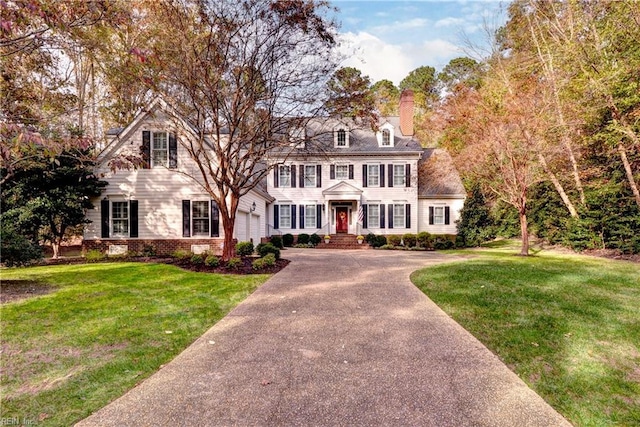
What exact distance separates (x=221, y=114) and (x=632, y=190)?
16.9m

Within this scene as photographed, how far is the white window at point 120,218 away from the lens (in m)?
14.4

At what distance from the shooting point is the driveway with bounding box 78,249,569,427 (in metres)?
2.91

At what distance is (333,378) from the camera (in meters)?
3.59

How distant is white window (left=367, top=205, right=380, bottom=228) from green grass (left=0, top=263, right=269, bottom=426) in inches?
631

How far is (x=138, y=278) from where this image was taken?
8422 millimetres

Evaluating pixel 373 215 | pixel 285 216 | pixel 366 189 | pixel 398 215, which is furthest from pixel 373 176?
pixel 285 216

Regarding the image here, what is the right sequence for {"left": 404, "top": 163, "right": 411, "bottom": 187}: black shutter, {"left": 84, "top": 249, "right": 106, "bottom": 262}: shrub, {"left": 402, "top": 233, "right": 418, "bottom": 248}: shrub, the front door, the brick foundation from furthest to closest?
the front door < {"left": 404, "top": 163, "right": 411, "bottom": 187}: black shutter < {"left": 402, "top": 233, "right": 418, "bottom": 248}: shrub < the brick foundation < {"left": 84, "top": 249, "right": 106, "bottom": 262}: shrub

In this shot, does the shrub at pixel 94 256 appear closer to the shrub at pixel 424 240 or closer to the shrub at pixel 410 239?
the shrub at pixel 410 239

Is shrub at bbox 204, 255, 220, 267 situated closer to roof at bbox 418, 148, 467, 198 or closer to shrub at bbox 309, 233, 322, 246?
shrub at bbox 309, 233, 322, 246

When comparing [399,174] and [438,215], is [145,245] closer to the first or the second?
[399,174]

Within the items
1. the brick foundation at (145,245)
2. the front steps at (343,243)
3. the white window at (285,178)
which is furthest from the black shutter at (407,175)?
the brick foundation at (145,245)

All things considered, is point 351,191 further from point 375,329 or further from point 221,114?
point 375,329

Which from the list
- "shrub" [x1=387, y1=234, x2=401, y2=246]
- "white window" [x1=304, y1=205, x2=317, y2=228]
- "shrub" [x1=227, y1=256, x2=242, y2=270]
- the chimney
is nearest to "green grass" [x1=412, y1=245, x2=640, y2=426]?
"shrub" [x1=227, y1=256, x2=242, y2=270]

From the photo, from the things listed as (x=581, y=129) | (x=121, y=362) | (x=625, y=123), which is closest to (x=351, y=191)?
(x=581, y=129)
